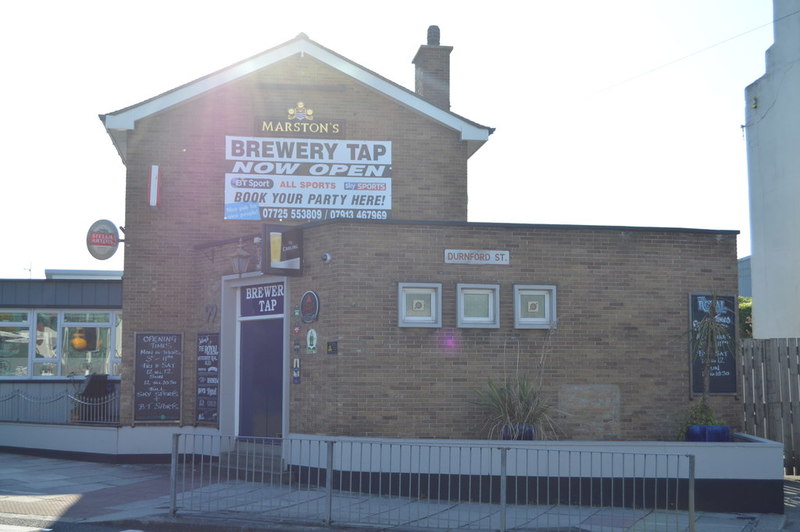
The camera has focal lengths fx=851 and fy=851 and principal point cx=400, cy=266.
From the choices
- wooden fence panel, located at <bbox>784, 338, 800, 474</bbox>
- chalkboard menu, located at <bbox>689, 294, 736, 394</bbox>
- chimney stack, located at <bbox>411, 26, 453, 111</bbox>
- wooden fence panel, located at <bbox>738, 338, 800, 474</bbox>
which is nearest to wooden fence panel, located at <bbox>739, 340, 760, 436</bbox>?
wooden fence panel, located at <bbox>738, 338, 800, 474</bbox>

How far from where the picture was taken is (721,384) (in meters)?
13.6

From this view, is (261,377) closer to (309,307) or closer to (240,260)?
(240,260)

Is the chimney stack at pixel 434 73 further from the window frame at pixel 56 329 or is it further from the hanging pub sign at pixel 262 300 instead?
the window frame at pixel 56 329

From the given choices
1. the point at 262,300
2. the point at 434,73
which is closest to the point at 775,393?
the point at 262,300

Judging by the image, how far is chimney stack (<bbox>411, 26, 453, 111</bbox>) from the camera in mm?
19328

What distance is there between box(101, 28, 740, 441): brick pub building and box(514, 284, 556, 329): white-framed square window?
2 cm

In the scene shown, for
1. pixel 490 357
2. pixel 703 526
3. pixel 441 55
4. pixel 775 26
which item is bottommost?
pixel 703 526

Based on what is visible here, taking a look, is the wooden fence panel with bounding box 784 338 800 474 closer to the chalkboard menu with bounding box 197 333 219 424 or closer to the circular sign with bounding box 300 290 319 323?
the circular sign with bounding box 300 290 319 323

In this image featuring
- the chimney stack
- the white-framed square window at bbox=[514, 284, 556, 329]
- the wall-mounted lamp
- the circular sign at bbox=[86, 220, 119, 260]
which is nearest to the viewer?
the white-framed square window at bbox=[514, 284, 556, 329]

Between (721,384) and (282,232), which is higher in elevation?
(282,232)

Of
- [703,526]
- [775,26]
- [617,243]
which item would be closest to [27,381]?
[617,243]

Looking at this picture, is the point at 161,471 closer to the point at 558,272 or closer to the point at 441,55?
the point at 558,272

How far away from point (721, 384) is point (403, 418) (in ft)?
16.9

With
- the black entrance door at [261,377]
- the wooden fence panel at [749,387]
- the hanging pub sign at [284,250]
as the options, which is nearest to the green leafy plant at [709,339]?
the wooden fence panel at [749,387]
